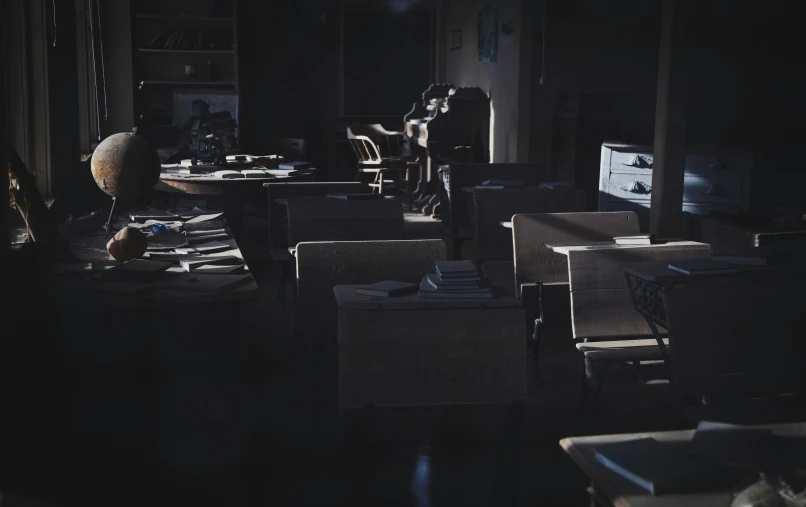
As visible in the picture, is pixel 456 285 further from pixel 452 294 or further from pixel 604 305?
pixel 604 305

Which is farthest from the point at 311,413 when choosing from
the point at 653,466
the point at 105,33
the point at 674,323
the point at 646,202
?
the point at 105,33

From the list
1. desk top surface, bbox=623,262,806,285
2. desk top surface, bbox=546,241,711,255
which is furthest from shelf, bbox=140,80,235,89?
desk top surface, bbox=623,262,806,285

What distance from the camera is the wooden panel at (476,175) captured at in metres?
6.55

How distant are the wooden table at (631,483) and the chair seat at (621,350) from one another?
1.61m

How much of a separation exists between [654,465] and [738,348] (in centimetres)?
159

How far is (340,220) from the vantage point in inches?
193

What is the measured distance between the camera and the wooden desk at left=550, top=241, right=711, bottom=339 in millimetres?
3963

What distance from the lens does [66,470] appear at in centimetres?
340

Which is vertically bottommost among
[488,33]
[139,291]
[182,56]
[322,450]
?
[322,450]

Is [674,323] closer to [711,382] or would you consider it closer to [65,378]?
[711,382]

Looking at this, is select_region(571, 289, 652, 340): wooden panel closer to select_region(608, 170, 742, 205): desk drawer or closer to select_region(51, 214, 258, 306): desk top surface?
select_region(51, 214, 258, 306): desk top surface

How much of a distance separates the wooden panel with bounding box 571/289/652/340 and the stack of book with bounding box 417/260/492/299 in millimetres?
915

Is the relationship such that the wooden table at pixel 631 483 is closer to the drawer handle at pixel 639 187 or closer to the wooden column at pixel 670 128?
the wooden column at pixel 670 128

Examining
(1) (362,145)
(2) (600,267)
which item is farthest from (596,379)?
(1) (362,145)
